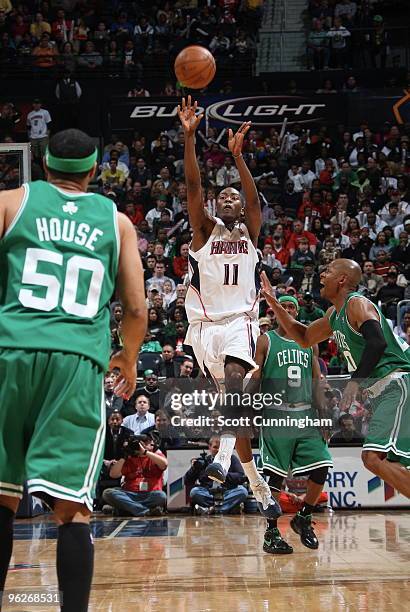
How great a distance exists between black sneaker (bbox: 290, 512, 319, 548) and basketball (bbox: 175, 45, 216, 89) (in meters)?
4.07

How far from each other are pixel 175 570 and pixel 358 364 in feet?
6.68

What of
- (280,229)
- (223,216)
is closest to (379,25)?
(280,229)

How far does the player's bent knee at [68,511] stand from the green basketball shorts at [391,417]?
347cm

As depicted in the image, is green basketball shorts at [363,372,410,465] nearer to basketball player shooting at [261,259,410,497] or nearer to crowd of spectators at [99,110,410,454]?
basketball player shooting at [261,259,410,497]

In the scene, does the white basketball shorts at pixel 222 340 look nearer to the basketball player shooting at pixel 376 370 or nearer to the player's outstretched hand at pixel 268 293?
the player's outstretched hand at pixel 268 293

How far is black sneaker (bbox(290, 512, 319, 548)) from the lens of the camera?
7441 mm

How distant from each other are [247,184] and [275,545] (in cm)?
304

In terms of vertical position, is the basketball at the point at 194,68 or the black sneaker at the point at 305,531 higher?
the basketball at the point at 194,68

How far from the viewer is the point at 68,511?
10.6ft

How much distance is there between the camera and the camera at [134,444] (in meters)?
11.5

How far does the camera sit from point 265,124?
19.7m

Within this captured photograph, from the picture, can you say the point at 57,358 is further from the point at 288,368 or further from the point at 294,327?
the point at 288,368

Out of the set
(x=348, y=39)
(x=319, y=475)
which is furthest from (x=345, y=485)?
(x=348, y=39)

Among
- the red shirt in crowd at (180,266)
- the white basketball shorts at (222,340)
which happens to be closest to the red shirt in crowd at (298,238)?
the red shirt in crowd at (180,266)
